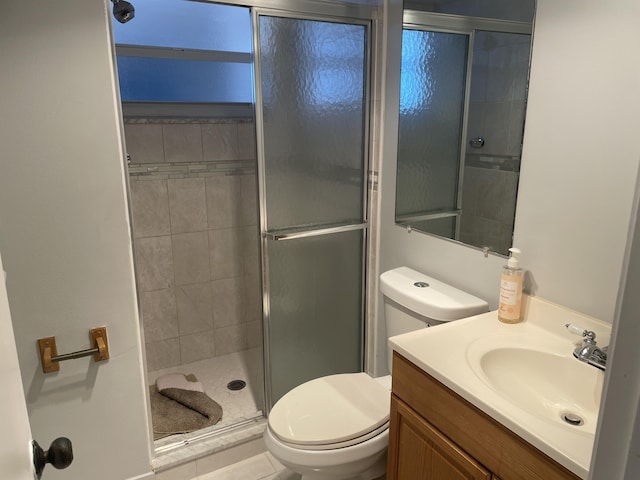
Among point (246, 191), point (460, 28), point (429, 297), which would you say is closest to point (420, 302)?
point (429, 297)

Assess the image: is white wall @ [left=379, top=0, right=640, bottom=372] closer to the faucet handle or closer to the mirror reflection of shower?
the faucet handle

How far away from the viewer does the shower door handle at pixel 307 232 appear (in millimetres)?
2055

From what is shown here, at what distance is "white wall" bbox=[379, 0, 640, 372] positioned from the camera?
119cm

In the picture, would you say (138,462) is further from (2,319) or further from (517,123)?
(517,123)

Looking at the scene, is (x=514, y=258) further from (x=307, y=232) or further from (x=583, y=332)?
(x=307, y=232)

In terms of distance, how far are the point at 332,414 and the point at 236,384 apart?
48.0 inches

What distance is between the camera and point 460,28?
1.72 metres

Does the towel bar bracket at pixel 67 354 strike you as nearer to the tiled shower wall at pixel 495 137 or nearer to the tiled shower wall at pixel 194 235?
the tiled shower wall at pixel 194 235

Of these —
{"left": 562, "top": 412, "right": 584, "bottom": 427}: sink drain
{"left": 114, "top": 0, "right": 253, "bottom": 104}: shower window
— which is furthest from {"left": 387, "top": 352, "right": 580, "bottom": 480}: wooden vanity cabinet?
{"left": 114, "top": 0, "right": 253, "bottom": 104}: shower window

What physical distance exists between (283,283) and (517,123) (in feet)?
3.92

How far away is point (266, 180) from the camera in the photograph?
2002 mm

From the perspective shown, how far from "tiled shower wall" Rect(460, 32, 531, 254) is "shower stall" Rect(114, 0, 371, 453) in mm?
600

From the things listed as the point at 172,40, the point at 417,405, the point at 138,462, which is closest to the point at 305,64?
the point at 172,40

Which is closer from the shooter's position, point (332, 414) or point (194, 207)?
point (332, 414)
